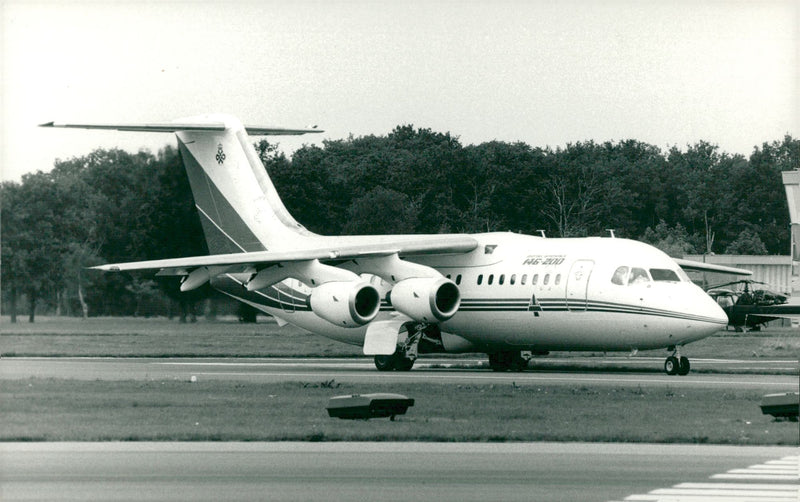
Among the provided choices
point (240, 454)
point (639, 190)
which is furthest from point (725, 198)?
point (240, 454)

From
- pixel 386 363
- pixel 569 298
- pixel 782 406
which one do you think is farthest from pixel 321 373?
pixel 782 406

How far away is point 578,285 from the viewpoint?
30938mm

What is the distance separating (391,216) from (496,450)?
3686cm

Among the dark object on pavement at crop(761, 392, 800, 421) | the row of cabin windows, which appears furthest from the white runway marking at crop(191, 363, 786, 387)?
the dark object on pavement at crop(761, 392, 800, 421)

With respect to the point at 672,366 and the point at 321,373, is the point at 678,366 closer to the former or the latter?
the point at 672,366

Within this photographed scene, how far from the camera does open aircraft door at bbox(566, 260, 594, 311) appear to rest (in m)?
30.8

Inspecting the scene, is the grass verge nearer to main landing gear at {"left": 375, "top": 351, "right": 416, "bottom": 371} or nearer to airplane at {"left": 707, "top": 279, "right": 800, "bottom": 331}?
main landing gear at {"left": 375, "top": 351, "right": 416, "bottom": 371}

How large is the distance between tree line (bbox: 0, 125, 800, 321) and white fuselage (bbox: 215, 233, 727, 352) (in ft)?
13.6

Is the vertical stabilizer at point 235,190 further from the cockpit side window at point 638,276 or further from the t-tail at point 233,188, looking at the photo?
the cockpit side window at point 638,276

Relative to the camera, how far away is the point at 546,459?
625 inches

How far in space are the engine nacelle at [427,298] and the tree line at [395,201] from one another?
583 centimetres

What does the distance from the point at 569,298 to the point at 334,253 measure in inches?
231

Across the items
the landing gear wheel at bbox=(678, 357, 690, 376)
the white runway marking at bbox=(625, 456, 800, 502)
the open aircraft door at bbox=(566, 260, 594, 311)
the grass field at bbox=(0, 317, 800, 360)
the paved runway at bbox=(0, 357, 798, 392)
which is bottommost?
the grass field at bbox=(0, 317, 800, 360)

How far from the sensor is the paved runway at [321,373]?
27969mm
